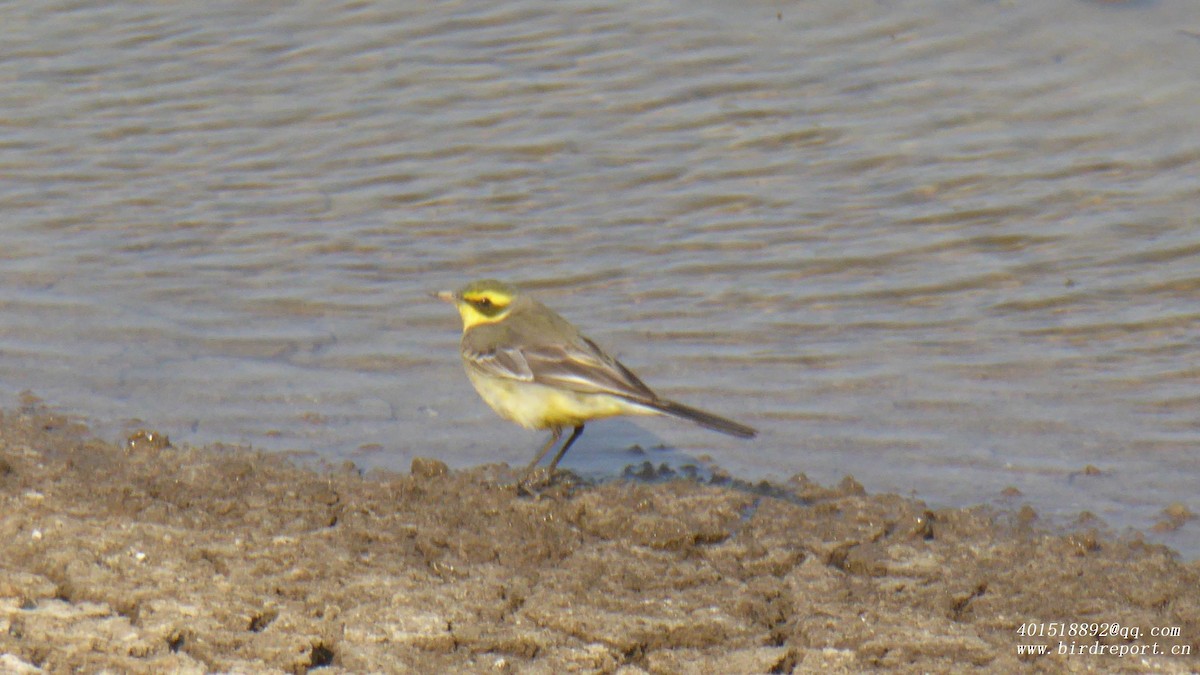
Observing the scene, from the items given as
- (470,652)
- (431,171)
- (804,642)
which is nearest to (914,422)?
(804,642)

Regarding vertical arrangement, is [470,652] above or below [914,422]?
above

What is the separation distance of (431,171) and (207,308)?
2.38 m

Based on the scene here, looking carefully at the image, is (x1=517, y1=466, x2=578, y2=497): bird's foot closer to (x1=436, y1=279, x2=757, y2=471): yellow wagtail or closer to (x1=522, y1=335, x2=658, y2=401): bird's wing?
(x1=436, y1=279, x2=757, y2=471): yellow wagtail

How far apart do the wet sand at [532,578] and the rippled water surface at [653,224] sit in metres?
0.59

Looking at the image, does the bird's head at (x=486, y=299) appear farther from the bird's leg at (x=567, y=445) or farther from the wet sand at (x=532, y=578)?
the wet sand at (x=532, y=578)

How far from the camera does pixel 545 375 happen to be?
22.1 feet

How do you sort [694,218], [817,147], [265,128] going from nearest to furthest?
[694,218] < [817,147] < [265,128]

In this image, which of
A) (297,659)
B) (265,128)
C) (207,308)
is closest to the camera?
(297,659)

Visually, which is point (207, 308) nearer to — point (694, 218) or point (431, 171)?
point (431, 171)

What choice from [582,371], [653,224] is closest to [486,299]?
[582,371]

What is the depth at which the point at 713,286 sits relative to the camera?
8.85 metres

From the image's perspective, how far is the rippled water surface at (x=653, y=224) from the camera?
729 centimetres

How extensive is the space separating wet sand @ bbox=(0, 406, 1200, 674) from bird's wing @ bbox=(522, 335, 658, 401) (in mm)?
411

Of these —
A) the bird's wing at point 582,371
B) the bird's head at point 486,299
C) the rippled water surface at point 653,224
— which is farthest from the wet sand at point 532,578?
the bird's head at point 486,299
